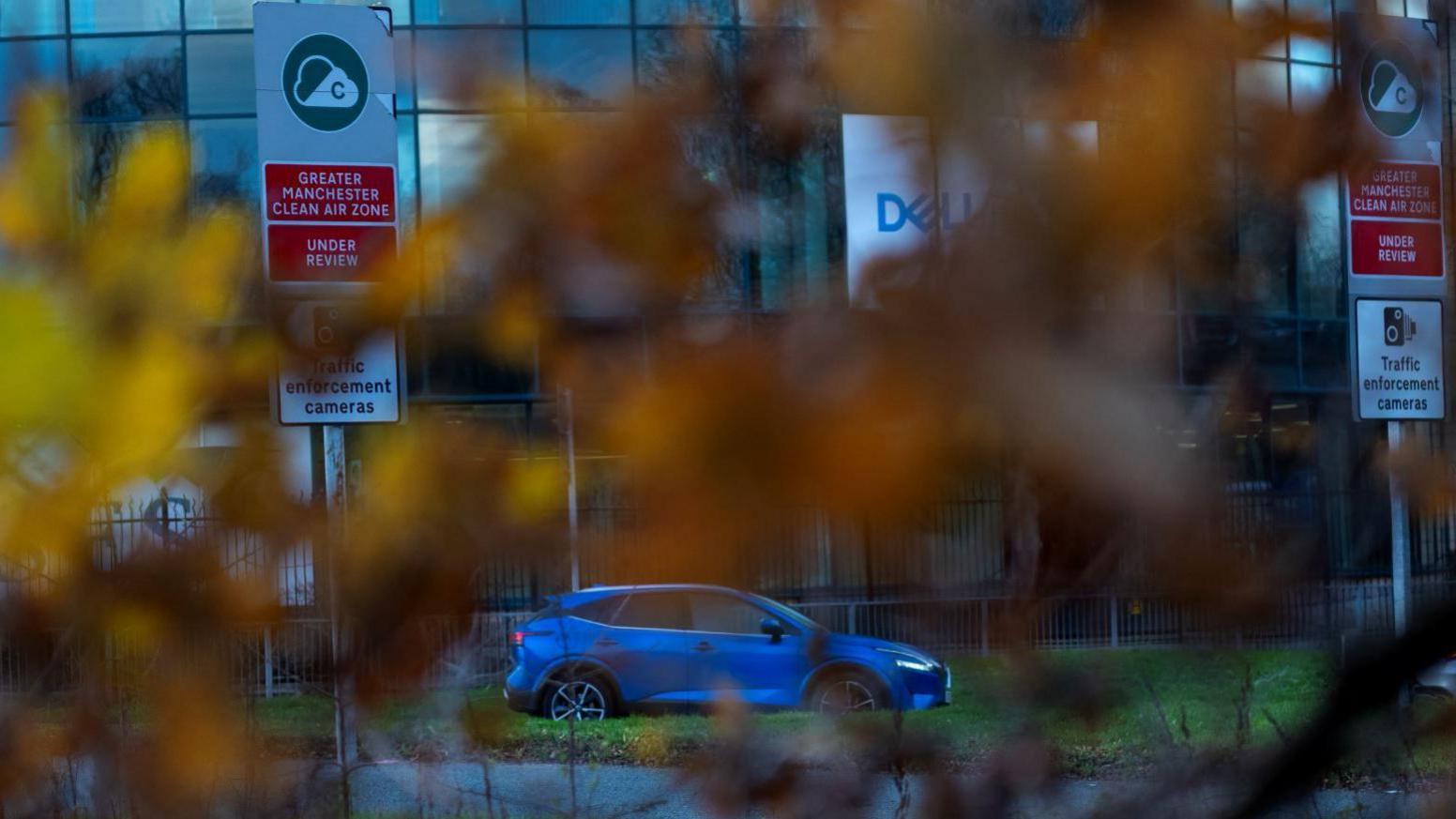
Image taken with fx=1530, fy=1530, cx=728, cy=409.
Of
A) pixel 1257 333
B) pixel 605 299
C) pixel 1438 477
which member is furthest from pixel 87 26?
pixel 1438 477

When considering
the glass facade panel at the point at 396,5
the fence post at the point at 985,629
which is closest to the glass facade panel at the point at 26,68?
the glass facade panel at the point at 396,5

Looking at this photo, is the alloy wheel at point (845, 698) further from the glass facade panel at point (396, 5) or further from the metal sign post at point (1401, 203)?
the glass facade panel at point (396, 5)

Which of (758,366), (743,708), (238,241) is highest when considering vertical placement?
(238,241)

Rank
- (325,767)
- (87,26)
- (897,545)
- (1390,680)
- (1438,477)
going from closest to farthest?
(1390,680)
(897,545)
(1438,477)
(87,26)
(325,767)

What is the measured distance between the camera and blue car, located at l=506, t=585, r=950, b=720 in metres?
1.21

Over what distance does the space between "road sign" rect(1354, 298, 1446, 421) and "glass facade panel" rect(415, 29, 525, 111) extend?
2.30 feet

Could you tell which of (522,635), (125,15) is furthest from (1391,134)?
(125,15)

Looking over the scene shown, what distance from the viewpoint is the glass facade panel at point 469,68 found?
114 centimetres

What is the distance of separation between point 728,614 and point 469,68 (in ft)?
1.72

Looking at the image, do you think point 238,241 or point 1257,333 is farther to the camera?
point 238,241

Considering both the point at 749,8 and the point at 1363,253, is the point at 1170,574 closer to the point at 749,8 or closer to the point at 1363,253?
the point at 1363,253

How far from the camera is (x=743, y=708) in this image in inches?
54.6

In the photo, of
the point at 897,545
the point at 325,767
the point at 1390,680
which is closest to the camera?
the point at 1390,680

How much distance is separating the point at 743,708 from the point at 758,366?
427 mm
